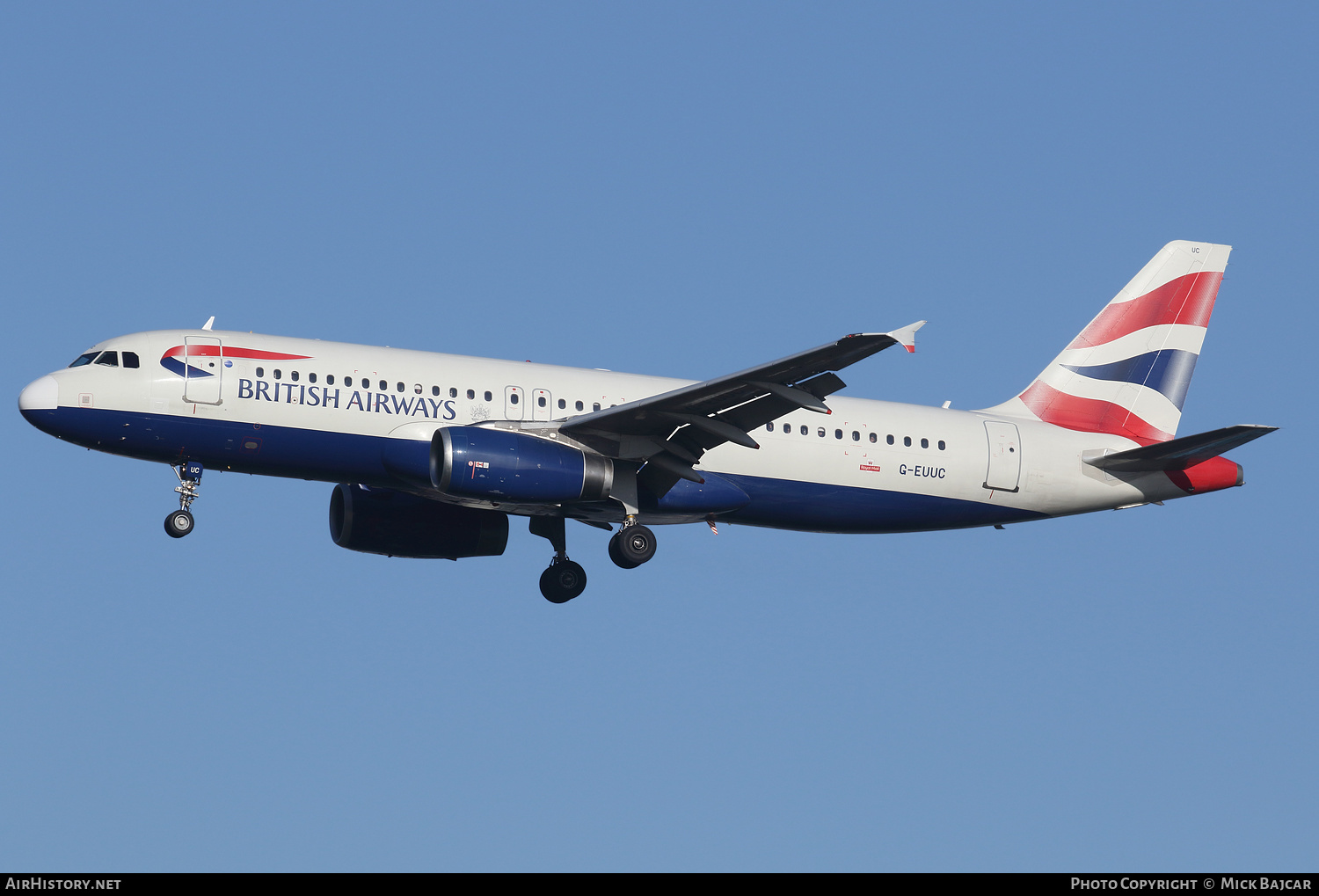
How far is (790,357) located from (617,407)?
4.78 metres

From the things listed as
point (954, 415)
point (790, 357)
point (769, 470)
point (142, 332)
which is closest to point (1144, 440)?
point (954, 415)

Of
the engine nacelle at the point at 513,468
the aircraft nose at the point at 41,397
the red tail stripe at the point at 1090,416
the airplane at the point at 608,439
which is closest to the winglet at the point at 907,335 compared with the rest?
the airplane at the point at 608,439

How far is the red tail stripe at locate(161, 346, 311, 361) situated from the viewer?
111 ft

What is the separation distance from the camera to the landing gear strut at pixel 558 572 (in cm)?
3966

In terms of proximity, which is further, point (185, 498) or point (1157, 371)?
point (1157, 371)

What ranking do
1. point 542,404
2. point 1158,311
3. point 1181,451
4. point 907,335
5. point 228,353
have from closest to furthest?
point 907,335
point 228,353
point 542,404
point 1181,451
point 1158,311

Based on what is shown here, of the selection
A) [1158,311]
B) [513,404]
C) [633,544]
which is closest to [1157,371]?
[1158,311]

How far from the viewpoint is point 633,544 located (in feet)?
117

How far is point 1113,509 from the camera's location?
129ft

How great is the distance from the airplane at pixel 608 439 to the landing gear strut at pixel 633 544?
52 millimetres

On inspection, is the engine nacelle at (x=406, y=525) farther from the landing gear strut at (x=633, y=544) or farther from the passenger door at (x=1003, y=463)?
the passenger door at (x=1003, y=463)

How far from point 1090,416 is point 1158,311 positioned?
12.6ft

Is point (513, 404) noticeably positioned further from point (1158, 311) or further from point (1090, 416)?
point (1158, 311)

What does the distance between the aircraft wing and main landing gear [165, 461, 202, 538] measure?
7.80 metres
